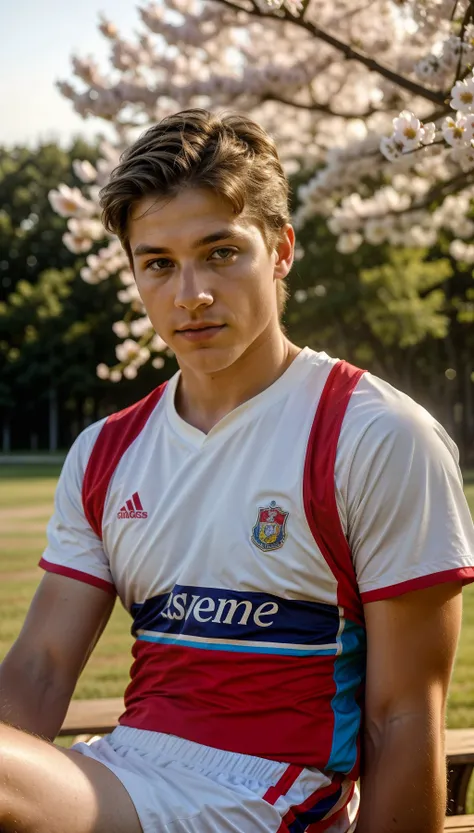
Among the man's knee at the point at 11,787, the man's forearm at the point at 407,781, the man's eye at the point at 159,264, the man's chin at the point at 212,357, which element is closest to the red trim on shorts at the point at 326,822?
the man's forearm at the point at 407,781

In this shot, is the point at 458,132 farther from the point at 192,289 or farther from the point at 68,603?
the point at 68,603

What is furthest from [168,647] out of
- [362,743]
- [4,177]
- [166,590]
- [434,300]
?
[4,177]

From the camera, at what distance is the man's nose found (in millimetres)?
2572

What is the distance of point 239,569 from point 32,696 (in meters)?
0.72

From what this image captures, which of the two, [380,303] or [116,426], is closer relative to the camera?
[116,426]

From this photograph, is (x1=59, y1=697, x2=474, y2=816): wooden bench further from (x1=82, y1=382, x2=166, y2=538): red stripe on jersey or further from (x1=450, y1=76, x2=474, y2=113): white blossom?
(x1=450, y1=76, x2=474, y2=113): white blossom

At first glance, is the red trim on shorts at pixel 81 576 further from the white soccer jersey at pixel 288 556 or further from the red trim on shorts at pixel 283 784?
the red trim on shorts at pixel 283 784

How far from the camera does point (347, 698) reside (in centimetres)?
238

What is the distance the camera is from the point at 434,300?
34.9 metres

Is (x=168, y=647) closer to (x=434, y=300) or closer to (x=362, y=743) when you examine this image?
(x=362, y=743)

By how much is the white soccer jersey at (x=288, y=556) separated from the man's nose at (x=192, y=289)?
282 mm

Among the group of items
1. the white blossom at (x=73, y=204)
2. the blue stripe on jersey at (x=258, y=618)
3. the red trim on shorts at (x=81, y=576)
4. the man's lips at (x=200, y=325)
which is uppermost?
the white blossom at (x=73, y=204)

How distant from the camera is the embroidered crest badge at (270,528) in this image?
7.82 feet

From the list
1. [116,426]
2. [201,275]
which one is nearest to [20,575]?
[116,426]
